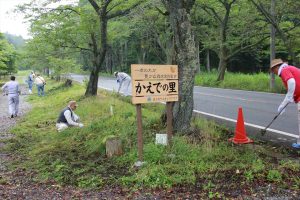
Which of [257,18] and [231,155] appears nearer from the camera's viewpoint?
[231,155]

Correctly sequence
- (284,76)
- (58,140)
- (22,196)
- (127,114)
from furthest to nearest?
(127,114) < (58,140) < (284,76) < (22,196)

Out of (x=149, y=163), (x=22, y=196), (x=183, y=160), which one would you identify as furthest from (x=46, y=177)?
(x=183, y=160)

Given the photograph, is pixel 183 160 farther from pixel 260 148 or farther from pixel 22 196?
pixel 22 196

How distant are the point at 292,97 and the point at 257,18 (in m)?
18.9

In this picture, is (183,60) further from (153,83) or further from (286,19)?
(286,19)

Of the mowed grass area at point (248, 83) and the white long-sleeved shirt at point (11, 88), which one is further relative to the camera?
the mowed grass area at point (248, 83)

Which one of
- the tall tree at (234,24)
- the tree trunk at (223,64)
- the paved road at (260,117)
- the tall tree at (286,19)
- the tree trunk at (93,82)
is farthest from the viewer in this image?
the tree trunk at (223,64)

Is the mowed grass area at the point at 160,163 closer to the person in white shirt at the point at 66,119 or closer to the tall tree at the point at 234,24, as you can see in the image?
the person in white shirt at the point at 66,119

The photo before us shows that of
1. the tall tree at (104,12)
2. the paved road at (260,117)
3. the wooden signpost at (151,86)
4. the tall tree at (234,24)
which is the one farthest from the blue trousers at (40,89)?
the wooden signpost at (151,86)

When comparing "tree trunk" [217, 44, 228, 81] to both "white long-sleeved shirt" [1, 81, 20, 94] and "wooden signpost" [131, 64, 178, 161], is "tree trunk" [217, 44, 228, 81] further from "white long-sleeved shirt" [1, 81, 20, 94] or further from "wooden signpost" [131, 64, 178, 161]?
"wooden signpost" [131, 64, 178, 161]

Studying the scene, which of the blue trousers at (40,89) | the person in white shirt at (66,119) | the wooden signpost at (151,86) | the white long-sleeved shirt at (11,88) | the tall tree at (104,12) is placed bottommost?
the blue trousers at (40,89)

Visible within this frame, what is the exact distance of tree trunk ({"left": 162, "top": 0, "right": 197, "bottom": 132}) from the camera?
24.2 ft

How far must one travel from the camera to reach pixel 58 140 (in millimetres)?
8867

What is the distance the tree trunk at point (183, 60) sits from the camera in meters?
7.38
